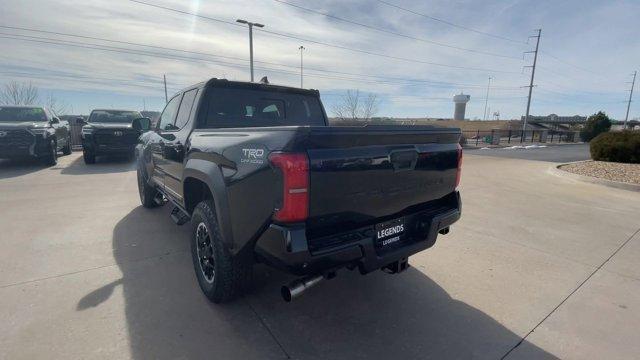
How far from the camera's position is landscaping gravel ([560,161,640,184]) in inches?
363

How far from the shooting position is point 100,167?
34.3ft

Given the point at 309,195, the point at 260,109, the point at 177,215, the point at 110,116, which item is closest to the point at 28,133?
the point at 110,116

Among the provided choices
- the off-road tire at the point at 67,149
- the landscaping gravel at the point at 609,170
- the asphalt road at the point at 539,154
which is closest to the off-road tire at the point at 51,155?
the off-road tire at the point at 67,149

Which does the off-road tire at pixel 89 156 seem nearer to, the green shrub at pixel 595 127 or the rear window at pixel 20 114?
the rear window at pixel 20 114

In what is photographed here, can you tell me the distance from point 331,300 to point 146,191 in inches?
→ 164

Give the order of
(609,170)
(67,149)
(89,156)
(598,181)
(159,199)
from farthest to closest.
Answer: (67,149) → (89,156) → (609,170) → (598,181) → (159,199)

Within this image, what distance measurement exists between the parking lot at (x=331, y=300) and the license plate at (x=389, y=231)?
74 centimetres

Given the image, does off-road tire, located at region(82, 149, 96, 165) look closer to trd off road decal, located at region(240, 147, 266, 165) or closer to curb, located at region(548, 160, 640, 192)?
trd off road decal, located at region(240, 147, 266, 165)

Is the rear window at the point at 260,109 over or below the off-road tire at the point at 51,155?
over

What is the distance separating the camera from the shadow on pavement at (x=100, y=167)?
957cm

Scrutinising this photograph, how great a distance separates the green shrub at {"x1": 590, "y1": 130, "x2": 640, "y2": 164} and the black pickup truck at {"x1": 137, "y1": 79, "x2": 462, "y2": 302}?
503 inches

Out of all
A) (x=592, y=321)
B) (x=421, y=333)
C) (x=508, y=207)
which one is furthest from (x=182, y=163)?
(x=508, y=207)

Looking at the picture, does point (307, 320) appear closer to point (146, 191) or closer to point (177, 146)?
point (177, 146)

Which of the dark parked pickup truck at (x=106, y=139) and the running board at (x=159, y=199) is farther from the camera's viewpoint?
the dark parked pickup truck at (x=106, y=139)
